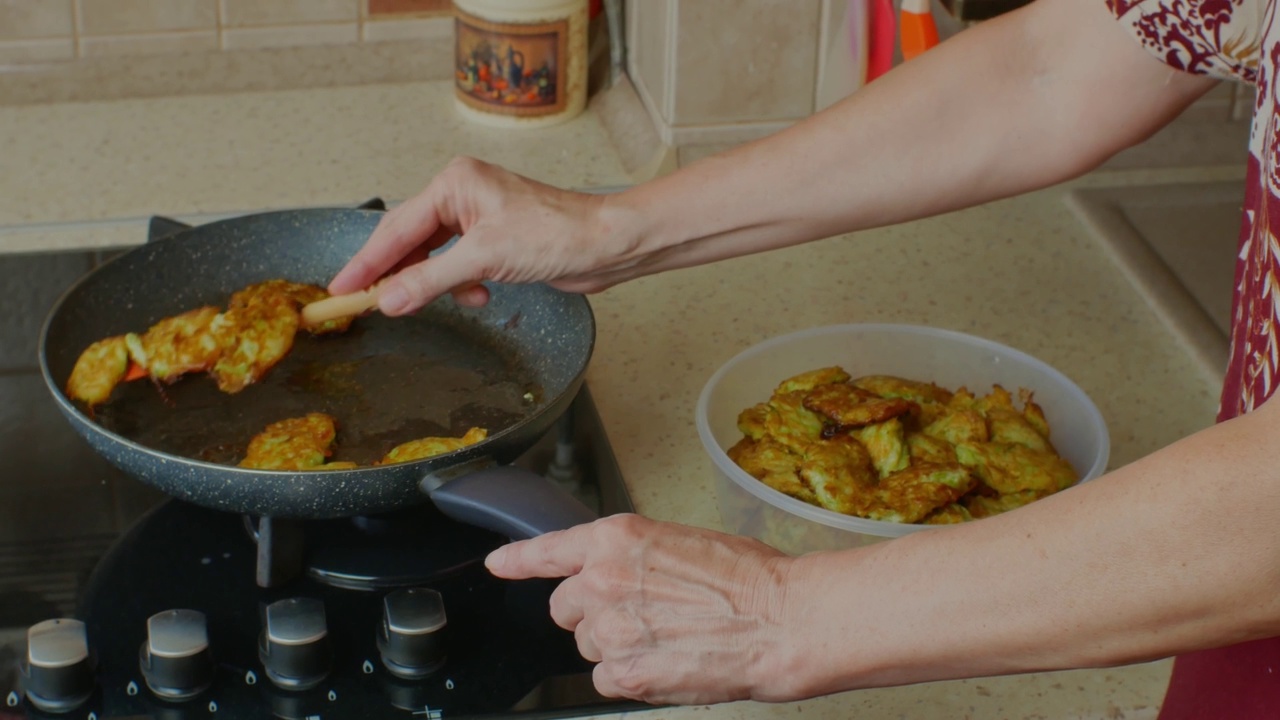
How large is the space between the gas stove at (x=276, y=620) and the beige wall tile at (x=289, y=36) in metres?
0.72

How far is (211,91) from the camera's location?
1.59m

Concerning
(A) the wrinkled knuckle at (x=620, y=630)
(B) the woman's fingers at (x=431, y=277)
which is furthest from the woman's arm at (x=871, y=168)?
(A) the wrinkled knuckle at (x=620, y=630)

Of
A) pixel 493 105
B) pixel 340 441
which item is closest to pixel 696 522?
pixel 340 441

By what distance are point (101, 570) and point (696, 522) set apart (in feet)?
1.38

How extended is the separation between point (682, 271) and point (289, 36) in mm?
636

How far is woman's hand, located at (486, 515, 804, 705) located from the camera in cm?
64

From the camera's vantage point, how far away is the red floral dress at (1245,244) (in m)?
0.68

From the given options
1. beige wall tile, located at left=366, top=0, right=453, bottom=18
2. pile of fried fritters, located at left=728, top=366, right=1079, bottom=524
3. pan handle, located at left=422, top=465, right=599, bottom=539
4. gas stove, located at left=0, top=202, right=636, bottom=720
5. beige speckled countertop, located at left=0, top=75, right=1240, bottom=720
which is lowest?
gas stove, located at left=0, top=202, right=636, bottom=720

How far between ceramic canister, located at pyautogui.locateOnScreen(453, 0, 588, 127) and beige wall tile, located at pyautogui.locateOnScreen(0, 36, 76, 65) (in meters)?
0.46

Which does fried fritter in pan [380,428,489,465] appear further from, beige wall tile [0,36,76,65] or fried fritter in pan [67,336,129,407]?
beige wall tile [0,36,76,65]

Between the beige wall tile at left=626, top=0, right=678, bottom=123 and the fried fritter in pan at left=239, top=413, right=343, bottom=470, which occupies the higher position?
the beige wall tile at left=626, top=0, right=678, bottom=123

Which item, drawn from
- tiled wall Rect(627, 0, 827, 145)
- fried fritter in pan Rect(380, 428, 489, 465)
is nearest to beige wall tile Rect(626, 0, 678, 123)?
tiled wall Rect(627, 0, 827, 145)

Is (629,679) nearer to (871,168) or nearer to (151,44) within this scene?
(871,168)

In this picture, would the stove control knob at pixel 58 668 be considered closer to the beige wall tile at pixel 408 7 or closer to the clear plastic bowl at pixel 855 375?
the clear plastic bowl at pixel 855 375
